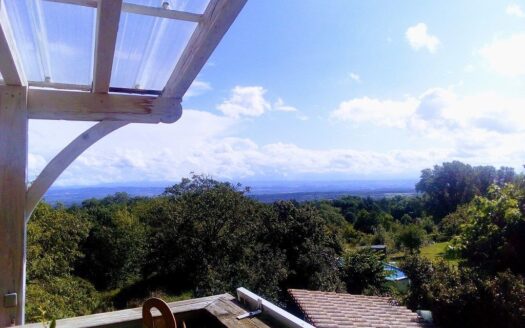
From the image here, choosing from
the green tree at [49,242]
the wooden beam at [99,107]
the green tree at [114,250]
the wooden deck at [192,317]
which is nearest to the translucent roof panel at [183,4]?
the wooden beam at [99,107]

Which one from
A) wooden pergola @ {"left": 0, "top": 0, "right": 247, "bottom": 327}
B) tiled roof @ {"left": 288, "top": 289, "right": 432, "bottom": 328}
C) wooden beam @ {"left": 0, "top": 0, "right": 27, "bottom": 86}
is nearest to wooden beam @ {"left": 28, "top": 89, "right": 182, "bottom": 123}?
wooden pergola @ {"left": 0, "top": 0, "right": 247, "bottom": 327}

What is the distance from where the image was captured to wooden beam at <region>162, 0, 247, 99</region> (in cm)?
100

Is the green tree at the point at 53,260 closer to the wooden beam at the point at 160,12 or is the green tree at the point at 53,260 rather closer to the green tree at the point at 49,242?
the green tree at the point at 49,242

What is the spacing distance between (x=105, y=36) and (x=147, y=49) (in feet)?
1.07

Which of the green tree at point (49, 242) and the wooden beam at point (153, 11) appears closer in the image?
the wooden beam at point (153, 11)

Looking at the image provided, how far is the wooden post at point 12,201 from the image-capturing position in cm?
146

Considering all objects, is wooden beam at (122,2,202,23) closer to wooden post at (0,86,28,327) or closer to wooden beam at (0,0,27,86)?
wooden beam at (0,0,27,86)

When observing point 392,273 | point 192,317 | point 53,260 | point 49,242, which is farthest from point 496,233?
point 49,242

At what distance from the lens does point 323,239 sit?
1428cm

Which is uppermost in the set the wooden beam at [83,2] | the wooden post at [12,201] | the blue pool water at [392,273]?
the wooden beam at [83,2]

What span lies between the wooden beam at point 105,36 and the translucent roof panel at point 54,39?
8 centimetres

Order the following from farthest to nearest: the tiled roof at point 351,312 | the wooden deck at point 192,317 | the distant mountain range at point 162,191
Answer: the distant mountain range at point 162,191 < the tiled roof at point 351,312 < the wooden deck at point 192,317

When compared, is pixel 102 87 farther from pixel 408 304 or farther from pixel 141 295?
pixel 141 295

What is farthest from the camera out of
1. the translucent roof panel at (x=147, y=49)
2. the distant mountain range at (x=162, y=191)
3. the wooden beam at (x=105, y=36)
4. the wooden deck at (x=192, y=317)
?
the distant mountain range at (x=162, y=191)
